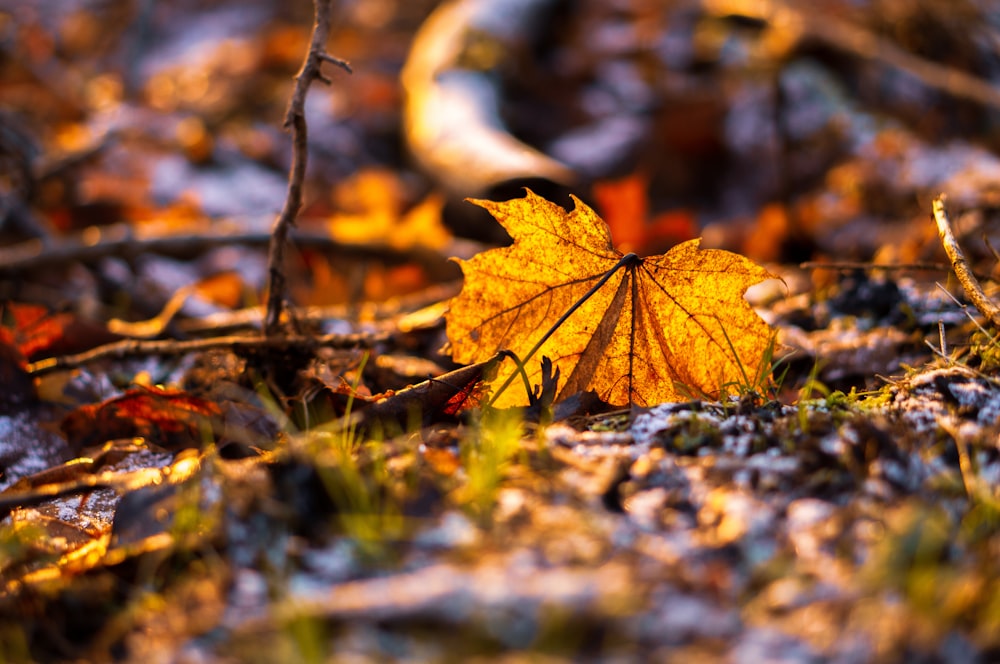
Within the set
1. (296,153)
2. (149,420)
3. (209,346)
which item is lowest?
(149,420)

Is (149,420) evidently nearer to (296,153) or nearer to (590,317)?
(296,153)

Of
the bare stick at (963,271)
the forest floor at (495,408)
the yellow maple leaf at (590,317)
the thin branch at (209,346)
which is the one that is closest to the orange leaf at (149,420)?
the forest floor at (495,408)

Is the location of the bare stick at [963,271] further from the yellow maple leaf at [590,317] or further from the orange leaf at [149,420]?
the orange leaf at [149,420]

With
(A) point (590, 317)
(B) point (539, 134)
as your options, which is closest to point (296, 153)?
(A) point (590, 317)

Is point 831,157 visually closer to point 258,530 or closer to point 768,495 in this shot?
point 768,495

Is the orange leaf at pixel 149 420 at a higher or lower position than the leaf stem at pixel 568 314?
lower

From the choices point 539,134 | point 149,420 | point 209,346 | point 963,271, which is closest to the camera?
point 963,271

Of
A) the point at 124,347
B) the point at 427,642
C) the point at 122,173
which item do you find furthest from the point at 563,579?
the point at 122,173
